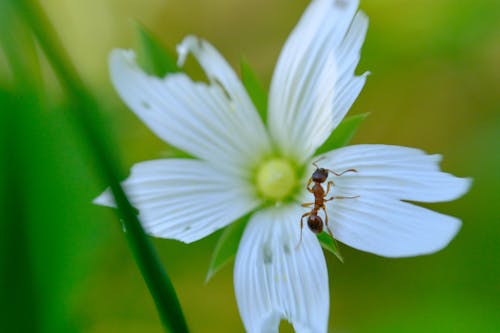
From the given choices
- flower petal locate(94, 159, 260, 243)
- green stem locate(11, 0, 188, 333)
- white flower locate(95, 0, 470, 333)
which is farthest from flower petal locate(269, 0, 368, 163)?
green stem locate(11, 0, 188, 333)

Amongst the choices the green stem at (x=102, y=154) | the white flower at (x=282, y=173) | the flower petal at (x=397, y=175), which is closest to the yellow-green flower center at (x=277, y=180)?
the white flower at (x=282, y=173)

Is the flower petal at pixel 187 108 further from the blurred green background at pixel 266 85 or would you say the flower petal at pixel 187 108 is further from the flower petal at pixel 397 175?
the flower petal at pixel 397 175

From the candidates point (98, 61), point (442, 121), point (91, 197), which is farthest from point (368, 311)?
point (98, 61)

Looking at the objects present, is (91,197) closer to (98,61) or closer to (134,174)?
(134,174)

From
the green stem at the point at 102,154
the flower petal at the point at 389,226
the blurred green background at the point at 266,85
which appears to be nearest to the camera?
the green stem at the point at 102,154

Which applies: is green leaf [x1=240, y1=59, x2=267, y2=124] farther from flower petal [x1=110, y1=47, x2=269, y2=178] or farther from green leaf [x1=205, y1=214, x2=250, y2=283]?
green leaf [x1=205, y1=214, x2=250, y2=283]

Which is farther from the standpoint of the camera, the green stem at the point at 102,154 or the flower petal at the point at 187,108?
the flower petal at the point at 187,108
